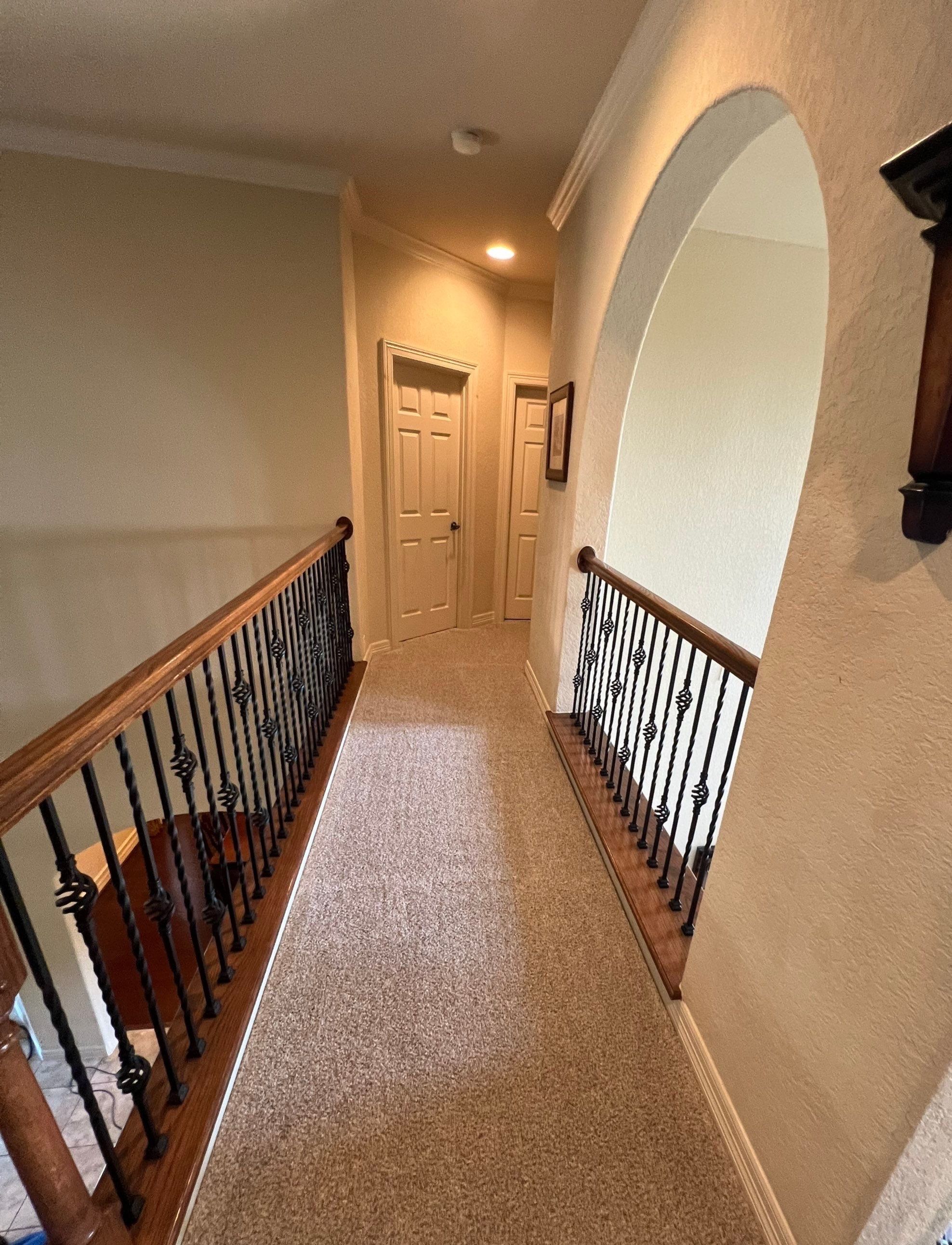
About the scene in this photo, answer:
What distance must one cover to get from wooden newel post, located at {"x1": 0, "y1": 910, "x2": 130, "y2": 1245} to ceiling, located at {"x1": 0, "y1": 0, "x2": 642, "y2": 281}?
7.89 feet

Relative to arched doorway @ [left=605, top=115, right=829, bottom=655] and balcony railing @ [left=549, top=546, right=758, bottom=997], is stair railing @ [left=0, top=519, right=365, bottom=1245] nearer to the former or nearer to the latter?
balcony railing @ [left=549, top=546, right=758, bottom=997]

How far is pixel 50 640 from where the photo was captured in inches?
105

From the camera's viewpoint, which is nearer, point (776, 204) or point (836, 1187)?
point (836, 1187)

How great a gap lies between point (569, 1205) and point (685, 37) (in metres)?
2.64

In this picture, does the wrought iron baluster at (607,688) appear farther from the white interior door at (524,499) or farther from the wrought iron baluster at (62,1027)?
the wrought iron baluster at (62,1027)

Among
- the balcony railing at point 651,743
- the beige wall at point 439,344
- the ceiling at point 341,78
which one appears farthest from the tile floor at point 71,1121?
the ceiling at point 341,78

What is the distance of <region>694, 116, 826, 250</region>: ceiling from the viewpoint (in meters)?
1.53

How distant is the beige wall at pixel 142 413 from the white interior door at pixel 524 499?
1.67 meters

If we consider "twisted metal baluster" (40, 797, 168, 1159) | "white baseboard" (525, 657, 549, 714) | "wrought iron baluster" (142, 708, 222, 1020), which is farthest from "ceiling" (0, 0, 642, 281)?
"white baseboard" (525, 657, 549, 714)

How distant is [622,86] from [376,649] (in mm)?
2949

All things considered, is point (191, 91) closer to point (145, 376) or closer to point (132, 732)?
point (145, 376)

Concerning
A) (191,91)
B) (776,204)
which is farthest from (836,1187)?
(191,91)

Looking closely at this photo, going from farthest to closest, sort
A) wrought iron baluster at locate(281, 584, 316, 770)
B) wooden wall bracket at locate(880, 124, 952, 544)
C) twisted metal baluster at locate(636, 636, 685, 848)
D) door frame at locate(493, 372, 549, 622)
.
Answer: door frame at locate(493, 372, 549, 622) → wrought iron baluster at locate(281, 584, 316, 770) → twisted metal baluster at locate(636, 636, 685, 848) → wooden wall bracket at locate(880, 124, 952, 544)

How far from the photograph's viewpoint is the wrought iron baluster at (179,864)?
2.91 ft
